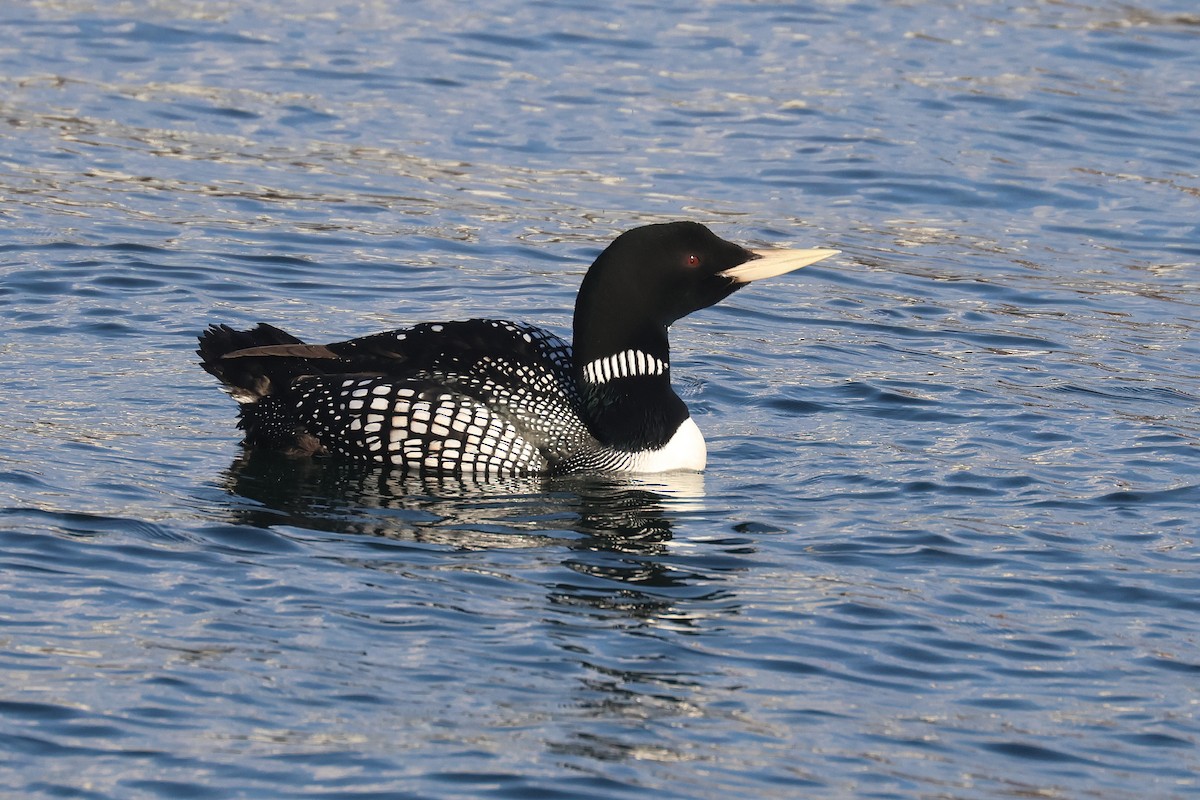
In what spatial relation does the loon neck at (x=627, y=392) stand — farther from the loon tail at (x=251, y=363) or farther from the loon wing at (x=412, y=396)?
the loon tail at (x=251, y=363)

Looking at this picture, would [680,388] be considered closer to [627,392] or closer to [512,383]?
[627,392]

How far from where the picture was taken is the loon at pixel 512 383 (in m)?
7.41

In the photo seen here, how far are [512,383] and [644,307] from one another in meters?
0.59

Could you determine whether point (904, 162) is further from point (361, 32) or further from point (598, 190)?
point (361, 32)

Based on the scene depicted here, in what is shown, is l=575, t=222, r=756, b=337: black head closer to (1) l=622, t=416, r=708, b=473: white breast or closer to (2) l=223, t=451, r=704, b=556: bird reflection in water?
(1) l=622, t=416, r=708, b=473: white breast

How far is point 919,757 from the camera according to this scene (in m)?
5.08

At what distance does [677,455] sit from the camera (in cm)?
749

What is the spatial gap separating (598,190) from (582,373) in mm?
4353

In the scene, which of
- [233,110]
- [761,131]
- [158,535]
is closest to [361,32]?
[233,110]

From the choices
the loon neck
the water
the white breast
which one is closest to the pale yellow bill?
the loon neck

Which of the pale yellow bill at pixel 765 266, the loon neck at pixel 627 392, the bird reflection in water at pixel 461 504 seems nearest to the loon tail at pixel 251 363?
the bird reflection in water at pixel 461 504

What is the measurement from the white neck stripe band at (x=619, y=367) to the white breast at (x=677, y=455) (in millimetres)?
279

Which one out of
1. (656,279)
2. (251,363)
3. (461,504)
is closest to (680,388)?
(656,279)

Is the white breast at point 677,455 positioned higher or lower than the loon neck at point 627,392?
lower
